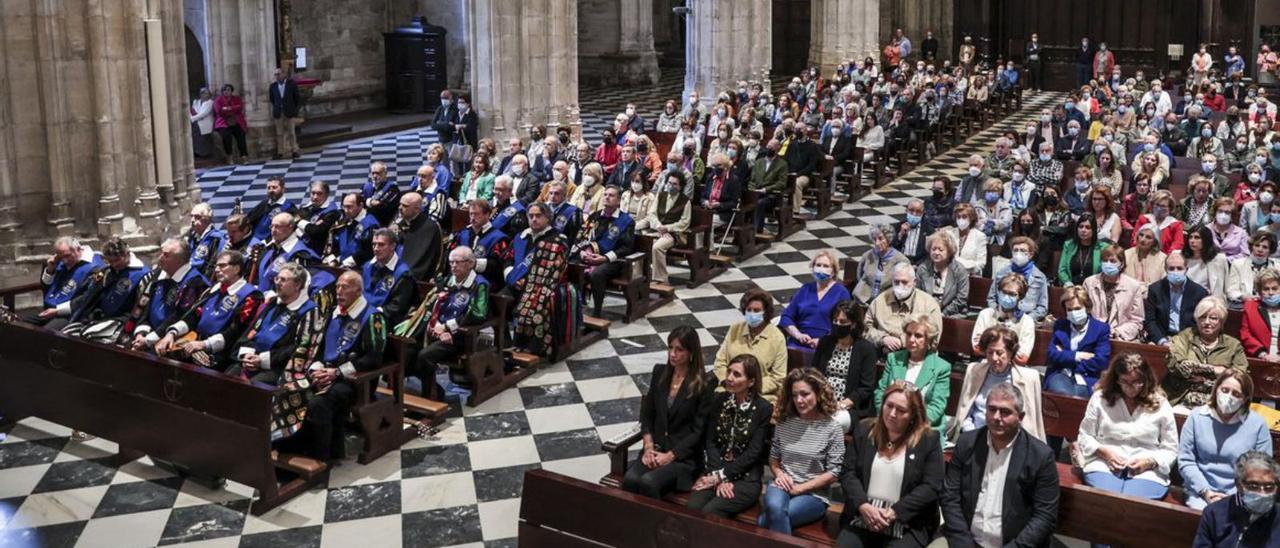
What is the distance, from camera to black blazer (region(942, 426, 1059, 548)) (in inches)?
210

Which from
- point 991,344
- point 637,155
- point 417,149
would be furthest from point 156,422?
point 417,149

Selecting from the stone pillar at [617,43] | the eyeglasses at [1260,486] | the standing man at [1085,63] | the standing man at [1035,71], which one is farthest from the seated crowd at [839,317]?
the standing man at [1035,71]

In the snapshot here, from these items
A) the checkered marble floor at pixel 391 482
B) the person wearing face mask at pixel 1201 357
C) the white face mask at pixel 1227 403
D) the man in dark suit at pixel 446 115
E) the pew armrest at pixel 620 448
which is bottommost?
the checkered marble floor at pixel 391 482

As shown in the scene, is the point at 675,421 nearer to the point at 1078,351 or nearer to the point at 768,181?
the point at 1078,351

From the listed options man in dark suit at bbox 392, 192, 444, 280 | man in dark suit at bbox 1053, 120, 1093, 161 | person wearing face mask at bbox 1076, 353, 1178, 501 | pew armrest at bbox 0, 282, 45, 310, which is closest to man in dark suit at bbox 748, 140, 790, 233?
man in dark suit at bbox 1053, 120, 1093, 161

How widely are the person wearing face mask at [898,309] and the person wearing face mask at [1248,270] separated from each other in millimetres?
2634

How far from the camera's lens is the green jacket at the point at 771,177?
45.9ft

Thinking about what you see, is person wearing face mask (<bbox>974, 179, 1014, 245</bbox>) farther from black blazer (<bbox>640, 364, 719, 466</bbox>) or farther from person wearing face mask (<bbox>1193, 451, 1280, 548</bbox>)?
person wearing face mask (<bbox>1193, 451, 1280, 548</bbox>)

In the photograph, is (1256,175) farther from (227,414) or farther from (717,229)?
(227,414)

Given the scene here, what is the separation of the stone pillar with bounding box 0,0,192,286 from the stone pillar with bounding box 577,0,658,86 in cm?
2019

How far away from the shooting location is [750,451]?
6160mm

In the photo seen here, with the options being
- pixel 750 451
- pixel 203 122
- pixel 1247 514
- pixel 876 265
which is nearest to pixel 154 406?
pixel 750 451

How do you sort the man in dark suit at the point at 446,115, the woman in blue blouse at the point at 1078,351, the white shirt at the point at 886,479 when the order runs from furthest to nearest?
the man in dark suit at the point at 446,115 < the woman in blue blouse at the point at 1078,351 < the white shirt at the point at 886,479

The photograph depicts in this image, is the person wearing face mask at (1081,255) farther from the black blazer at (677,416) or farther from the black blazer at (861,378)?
the black blazer at (677,416)
